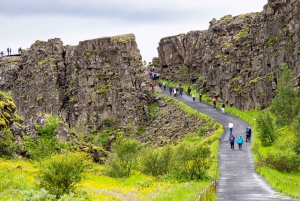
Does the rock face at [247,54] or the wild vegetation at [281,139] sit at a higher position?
the rock face at [247,54]

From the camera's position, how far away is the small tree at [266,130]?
51.9m

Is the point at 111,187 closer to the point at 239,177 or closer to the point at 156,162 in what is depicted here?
the point at 239,177

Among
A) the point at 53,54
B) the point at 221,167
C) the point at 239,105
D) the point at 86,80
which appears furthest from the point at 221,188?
the point at 53,54

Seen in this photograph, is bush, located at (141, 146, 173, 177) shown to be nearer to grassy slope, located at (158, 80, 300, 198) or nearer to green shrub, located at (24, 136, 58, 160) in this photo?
grassy slope, located at (158, 80, 300, 198)

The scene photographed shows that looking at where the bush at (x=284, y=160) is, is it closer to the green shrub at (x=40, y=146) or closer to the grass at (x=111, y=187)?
the grass at (x=111, y=187)

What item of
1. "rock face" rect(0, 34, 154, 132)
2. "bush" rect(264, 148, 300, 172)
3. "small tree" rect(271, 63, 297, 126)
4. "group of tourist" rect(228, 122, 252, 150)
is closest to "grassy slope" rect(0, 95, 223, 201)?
"bush" rect(264, 148, 300, 172)

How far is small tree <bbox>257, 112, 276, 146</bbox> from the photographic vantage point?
170ft

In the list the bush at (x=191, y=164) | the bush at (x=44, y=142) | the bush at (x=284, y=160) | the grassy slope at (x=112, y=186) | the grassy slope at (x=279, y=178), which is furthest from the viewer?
the bush at (x=284, y=160)

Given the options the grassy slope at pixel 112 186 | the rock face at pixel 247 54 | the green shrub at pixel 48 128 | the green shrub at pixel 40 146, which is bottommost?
the grassy slope at pixel 112 186

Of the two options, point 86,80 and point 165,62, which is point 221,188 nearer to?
point 86,80

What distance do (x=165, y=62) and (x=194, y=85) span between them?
13.3 meters

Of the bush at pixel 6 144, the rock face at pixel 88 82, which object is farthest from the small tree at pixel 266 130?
the rock face at pixel 88 82

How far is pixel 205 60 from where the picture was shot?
94688 mm

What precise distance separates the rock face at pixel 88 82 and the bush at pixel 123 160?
138ft
